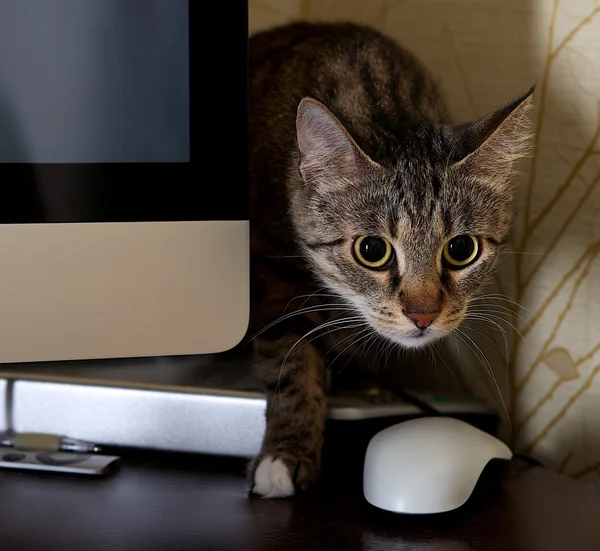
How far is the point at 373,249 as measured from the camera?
0.83 metres

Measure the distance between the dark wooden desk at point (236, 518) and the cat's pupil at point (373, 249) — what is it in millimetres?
241

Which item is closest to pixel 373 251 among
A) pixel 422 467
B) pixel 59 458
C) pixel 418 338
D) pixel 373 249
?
pixel 373 249

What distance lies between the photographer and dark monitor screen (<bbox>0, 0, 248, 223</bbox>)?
64 cm

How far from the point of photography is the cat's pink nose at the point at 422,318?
0.79 metres

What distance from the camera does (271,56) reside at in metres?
1.07

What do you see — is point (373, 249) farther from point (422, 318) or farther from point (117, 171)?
point (117, 171)

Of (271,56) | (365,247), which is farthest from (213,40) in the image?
(271,56)

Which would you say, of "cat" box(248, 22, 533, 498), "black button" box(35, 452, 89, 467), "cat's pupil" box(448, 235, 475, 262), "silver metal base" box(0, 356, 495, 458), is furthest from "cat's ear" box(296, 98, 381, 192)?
"black button" box(35, 452, 89, 467)

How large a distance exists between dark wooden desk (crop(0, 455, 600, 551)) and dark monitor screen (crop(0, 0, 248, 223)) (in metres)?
0.26

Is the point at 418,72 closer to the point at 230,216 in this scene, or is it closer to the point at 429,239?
the point at 429,239

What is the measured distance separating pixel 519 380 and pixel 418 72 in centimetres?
43

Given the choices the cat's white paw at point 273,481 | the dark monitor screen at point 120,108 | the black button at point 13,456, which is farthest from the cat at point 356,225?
the black button at point 13,456

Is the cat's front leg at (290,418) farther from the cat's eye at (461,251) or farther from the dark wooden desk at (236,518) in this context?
the cat's eye at (461,251)

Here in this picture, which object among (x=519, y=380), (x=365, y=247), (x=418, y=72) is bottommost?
(x=519, y=380)
